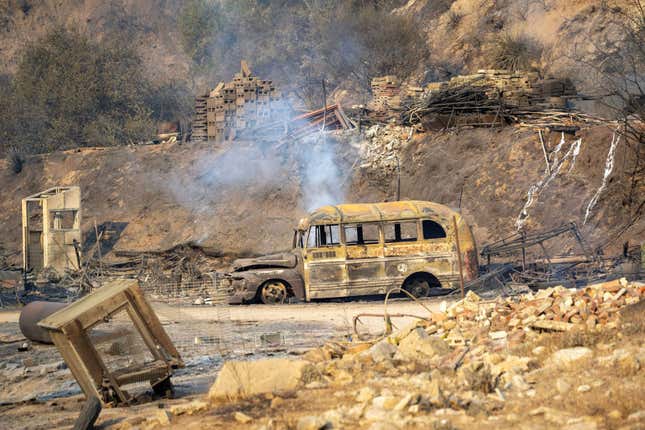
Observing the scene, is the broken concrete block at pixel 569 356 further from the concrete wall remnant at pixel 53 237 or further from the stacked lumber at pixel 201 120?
the stacked lumber at pixel 201 120

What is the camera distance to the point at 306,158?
94.7ft

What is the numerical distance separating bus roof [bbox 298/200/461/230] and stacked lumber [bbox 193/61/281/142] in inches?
563

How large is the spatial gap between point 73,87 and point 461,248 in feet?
97.9

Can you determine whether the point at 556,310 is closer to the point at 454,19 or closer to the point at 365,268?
the point at 365,268

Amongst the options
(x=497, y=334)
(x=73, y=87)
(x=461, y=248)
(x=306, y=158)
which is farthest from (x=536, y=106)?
(x=73, y=87)

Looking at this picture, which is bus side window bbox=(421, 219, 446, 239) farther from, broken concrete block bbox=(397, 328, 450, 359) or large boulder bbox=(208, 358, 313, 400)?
large boulder bbox=(208, 358, 313, 400)

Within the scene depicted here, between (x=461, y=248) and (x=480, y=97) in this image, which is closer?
(x=461, y=248)

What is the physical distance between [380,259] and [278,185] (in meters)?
11.5

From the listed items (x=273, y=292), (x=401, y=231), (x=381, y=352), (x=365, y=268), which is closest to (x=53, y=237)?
(x=273, y=292)

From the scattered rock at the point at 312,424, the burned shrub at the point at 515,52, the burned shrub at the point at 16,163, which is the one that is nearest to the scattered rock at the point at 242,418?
the scattered rock at the point at 312,424

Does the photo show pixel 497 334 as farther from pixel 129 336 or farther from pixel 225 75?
pixel 225 75

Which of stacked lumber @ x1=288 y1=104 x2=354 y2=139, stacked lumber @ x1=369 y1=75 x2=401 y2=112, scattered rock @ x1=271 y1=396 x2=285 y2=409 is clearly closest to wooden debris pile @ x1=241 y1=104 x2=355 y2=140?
stacked lumber @ x1=288 y1=104 x2=354 y2=139

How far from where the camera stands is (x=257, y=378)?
8969 millimetres

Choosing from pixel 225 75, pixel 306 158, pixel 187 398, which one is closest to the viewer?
pixel 187 398
